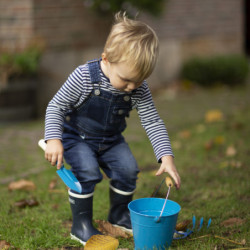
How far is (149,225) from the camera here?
7.20ft

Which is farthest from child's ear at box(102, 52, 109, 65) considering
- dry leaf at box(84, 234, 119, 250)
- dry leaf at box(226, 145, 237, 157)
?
dry leaf at box(226, 145, 237, 157)

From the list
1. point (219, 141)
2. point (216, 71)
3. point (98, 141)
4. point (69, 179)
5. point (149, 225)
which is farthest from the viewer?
point (216, 71)

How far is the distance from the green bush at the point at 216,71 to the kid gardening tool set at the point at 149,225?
22.9 feet

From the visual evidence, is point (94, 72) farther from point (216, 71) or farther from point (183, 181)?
point (216, 71)

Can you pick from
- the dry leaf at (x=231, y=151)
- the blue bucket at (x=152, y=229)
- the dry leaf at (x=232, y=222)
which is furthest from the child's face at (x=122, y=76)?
the dry leaf at (x=231, y=151)

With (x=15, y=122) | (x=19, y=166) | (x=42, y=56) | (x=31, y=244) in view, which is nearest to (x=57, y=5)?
(x=42, y=56)

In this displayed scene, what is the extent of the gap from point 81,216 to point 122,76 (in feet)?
2.71

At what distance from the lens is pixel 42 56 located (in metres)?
6.60

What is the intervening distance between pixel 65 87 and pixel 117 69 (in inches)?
14.3

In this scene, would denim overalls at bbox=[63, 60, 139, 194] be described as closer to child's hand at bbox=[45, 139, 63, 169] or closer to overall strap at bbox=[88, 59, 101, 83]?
overall strap at bbox=[88, 59, 101, 83]

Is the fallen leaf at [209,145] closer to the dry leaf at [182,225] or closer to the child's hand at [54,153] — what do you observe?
the dry leaf at [182,225]

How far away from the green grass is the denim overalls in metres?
0.36

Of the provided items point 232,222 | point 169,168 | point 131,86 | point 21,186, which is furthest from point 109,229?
point 21,186

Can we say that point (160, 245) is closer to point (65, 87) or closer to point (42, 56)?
point (65, 87)
